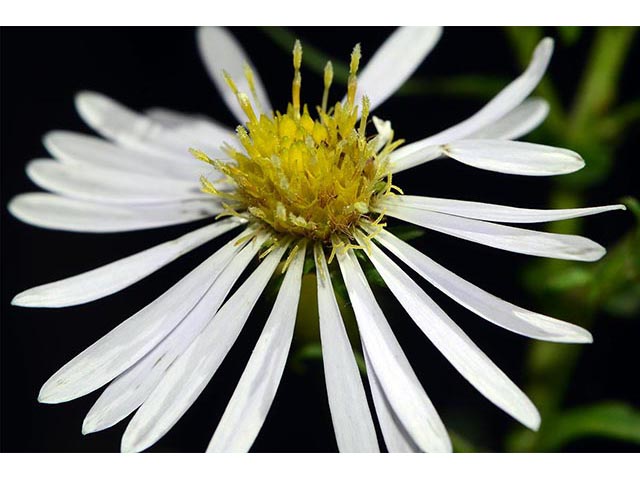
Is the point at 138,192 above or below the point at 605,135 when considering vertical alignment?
below

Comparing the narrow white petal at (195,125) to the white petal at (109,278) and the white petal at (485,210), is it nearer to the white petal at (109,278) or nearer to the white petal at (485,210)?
the white petal at (109,278)

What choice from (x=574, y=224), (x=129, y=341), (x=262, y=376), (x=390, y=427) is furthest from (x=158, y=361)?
(x=574, y=224)

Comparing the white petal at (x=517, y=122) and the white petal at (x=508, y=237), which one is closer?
the white petal at (x=508, y=237)

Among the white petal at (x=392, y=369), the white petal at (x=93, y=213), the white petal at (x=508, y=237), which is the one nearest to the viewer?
the white petal at (x=392, y=369)

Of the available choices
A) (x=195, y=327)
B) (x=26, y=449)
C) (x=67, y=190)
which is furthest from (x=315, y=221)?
(x=26, y=449)

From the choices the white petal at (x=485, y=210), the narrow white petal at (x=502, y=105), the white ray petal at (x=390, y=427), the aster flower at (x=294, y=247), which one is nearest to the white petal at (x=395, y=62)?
the aster flower at (x=294, y=247)

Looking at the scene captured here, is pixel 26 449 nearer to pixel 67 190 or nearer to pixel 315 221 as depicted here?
pixel 67 190

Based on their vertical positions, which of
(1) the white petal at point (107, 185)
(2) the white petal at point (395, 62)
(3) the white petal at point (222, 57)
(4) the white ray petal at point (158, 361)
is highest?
(3) the white petal at point (222, 57)
